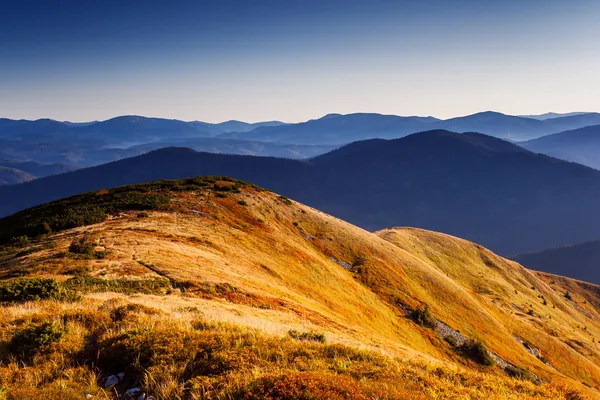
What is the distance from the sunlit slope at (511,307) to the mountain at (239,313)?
548 mm

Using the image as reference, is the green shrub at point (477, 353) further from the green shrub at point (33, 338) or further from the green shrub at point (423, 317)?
the green shrub at point (33, 338)

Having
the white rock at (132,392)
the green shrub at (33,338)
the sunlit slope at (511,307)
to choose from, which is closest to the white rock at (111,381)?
the white rock at (132,392)

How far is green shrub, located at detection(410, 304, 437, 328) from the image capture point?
39969 millimetres

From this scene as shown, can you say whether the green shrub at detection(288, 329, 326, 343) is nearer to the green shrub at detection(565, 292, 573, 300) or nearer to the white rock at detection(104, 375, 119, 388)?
the white rock at detection(104, 375, 119, 388)

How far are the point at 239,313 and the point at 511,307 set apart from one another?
72687 mm

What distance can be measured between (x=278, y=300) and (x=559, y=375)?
48553mm

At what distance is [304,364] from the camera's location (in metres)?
8.81

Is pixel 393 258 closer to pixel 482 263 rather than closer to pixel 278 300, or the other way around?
pixel 278 300

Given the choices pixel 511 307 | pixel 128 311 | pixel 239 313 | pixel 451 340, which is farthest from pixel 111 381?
pixel 511 307

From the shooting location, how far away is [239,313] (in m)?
16.9

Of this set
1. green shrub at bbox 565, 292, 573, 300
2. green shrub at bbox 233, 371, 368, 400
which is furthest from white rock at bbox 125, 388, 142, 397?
green shrub at bbox 565, 292, 573, 300

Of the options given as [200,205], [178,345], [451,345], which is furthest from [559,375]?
[178,345]

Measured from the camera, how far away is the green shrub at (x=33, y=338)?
8891mm

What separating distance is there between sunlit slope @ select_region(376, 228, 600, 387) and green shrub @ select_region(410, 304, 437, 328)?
501 centimetres
